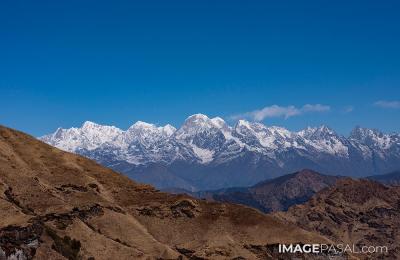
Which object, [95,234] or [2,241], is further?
[95,234]

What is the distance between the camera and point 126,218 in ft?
649

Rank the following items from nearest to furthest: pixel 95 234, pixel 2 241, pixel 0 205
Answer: pixel 2 241 < pixel 0 205 < pixel 95 234

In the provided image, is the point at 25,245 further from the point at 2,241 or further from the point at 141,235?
the point at 141,235

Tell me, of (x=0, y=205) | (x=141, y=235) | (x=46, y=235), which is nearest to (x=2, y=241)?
(x=46, y=235)

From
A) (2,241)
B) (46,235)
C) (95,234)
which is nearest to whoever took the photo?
(2,241)

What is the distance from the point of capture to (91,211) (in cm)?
19250

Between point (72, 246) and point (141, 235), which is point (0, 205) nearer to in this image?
point (72, 246)

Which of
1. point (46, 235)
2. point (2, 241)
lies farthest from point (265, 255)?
point (2, 241)

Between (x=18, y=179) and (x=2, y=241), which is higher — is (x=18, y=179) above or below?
above

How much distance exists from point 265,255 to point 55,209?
216ft

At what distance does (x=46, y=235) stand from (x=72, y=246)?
50.5ft

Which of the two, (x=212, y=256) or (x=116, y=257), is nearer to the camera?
(x=116, y=257)

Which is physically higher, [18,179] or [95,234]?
[18,179]

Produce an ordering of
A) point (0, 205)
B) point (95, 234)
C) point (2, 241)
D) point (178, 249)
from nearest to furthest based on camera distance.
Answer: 1. point (2, 241)
2. point (0, 205)
3. point (95, 234)
4. point (178, 249)
